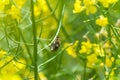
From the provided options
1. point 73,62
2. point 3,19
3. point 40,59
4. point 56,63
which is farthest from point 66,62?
point 3,19

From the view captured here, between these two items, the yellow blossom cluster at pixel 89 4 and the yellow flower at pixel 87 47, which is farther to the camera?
the yellow flower at pixel 87 47

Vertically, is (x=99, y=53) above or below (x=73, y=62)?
above

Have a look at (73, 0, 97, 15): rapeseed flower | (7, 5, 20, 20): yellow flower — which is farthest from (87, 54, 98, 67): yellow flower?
(7, 5, 20, 20): yellow flower

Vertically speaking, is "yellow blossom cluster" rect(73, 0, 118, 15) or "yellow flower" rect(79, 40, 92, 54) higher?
"yellow blossom cluster" rect(73, 0, 118, 15)

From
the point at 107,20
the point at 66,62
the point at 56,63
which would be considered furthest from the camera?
the point at 66,62

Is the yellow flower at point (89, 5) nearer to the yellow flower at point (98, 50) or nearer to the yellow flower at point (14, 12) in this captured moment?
the yellow flower at point (98, 50)

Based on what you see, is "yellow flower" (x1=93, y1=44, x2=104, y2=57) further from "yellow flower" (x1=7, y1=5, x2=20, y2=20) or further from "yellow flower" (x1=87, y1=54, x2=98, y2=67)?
"yellow flower" (x1=7, y1=5, x2=20, y2=20)

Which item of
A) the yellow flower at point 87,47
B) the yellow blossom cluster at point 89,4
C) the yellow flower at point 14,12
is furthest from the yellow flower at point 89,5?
the yellow flower at point 14,12

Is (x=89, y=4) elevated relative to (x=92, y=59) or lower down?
elevated

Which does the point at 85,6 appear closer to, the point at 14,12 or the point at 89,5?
the point at 89,5

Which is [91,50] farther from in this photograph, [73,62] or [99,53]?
[73,62]

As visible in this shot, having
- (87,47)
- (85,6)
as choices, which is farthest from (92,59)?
(85,6)
